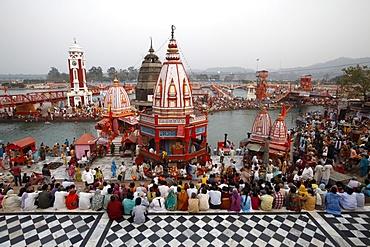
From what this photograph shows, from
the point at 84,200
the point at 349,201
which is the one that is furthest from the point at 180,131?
the point at 349,201

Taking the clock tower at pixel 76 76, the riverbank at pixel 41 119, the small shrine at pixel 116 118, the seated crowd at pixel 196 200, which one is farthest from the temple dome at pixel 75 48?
the seated crowd at pixel 196 200

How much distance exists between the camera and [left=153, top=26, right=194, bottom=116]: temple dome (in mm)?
12422

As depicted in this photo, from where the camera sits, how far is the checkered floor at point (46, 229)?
550 centimetres

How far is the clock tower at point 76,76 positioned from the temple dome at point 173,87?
2894 cm

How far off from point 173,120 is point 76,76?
101 ft

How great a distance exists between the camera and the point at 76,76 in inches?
1422

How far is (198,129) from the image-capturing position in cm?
1244

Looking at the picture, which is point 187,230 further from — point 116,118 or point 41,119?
point 41,119

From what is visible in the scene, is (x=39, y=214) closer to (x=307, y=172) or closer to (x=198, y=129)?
(x=198, y=129)

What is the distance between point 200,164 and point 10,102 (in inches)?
1296

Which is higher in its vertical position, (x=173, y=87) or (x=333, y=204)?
(x=173, y=87)

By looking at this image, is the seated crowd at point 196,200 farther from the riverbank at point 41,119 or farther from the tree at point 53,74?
the tree at point 53,74

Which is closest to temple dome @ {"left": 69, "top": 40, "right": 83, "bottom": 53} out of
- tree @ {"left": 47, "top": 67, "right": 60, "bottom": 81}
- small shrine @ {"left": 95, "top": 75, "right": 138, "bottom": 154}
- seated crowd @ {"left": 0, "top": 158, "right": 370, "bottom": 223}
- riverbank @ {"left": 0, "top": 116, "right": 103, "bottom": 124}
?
riverbank @ {"left": 0, "top": 116, "right": 103, "bottom": 124}

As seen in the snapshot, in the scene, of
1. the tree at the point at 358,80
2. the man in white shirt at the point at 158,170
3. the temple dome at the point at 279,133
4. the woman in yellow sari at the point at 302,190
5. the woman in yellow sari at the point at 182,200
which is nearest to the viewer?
the woman in yellow sari at the point at 182,200
